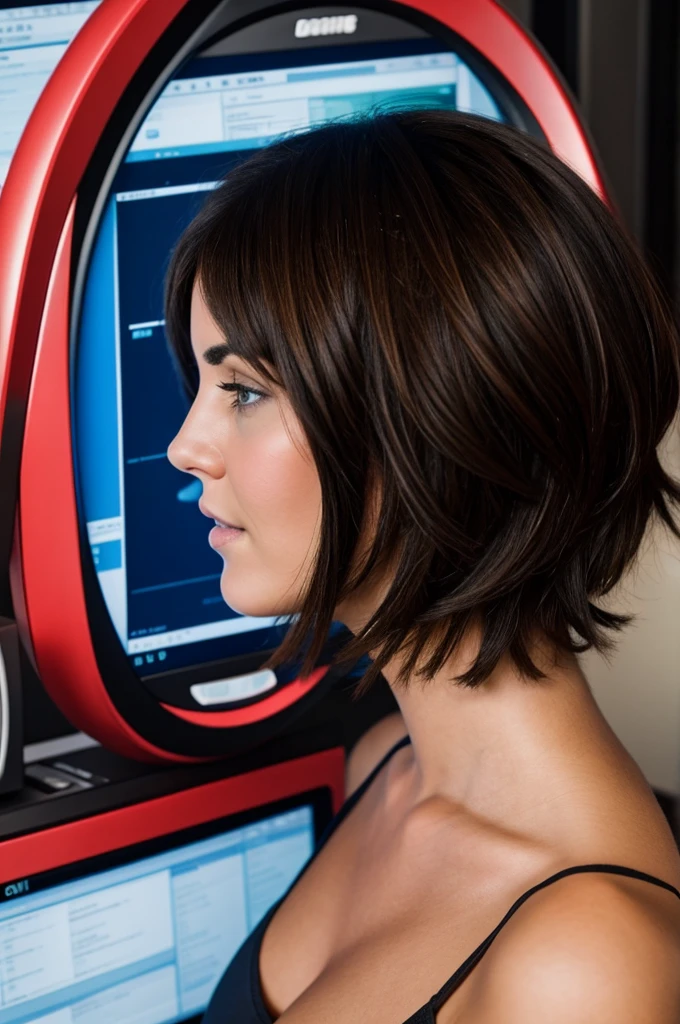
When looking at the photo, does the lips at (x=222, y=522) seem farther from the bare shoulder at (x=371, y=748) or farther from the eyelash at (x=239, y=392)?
the bare shoulder at (x=371, y=748)

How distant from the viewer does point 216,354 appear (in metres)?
0.92

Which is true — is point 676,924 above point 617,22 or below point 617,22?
below

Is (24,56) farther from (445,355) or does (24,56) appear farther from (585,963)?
(585,963)

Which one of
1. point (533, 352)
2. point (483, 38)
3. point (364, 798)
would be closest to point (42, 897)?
point (364, 798)

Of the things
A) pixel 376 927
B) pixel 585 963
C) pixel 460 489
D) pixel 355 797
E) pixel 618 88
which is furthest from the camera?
pixel 618 88

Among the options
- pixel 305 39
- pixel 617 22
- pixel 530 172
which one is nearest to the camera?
pixel 530 172

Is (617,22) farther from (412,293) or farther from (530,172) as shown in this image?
(412,293)

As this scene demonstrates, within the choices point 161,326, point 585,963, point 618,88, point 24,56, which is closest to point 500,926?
point 585,963

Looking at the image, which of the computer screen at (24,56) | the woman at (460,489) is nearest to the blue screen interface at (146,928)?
the woman at (460,489)

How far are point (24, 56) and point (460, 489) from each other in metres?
0.49

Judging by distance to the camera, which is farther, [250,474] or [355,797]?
[355,797]

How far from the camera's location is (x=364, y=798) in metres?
1.21

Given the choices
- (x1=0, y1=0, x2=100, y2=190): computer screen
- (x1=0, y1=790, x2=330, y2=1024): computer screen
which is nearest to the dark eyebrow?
(x1=0, y1=0, x2=100, y2=190): computer screen

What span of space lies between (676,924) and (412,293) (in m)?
0.48
